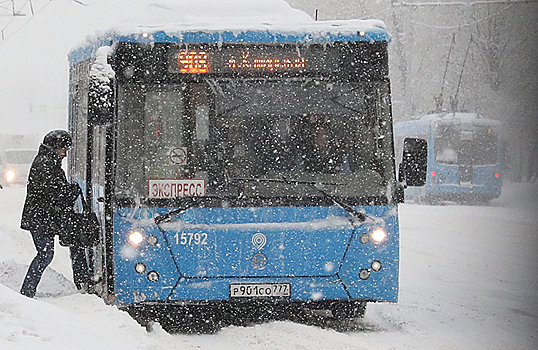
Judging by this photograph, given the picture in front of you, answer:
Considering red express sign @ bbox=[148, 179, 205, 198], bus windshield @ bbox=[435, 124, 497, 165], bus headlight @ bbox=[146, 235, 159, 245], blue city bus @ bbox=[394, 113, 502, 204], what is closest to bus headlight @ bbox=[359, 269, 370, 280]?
red express sign @ bbox=[148, 179, 205, 198]

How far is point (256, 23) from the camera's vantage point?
7.90 meters

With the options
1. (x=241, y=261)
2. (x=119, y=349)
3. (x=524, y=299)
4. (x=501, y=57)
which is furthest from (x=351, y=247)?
(x=501, y=57)

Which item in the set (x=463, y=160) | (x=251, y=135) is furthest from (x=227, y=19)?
(x=463, y=160)

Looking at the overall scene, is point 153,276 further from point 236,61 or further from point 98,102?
point 236,61

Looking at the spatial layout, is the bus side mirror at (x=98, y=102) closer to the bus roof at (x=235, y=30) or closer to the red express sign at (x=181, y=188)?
the bus roof at (x=235, y=30)

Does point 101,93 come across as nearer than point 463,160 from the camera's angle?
Yes

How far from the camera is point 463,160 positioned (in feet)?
100

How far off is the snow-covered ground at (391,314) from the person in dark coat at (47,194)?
0.64 meters

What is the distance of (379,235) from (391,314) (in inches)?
59.5

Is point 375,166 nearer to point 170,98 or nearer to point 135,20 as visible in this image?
point 170,98

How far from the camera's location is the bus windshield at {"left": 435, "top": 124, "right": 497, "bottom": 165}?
30.5m

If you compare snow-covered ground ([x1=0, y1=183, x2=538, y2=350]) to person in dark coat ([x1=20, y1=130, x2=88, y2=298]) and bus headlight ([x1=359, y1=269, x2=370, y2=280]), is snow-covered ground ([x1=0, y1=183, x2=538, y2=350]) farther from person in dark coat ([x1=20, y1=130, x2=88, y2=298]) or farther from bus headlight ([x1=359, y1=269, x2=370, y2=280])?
person in dark coat ([x1=20, y1=130, x2=88, y2=298])

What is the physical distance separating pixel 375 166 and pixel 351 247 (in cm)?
72

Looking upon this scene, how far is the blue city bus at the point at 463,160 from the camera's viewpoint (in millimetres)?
30391
